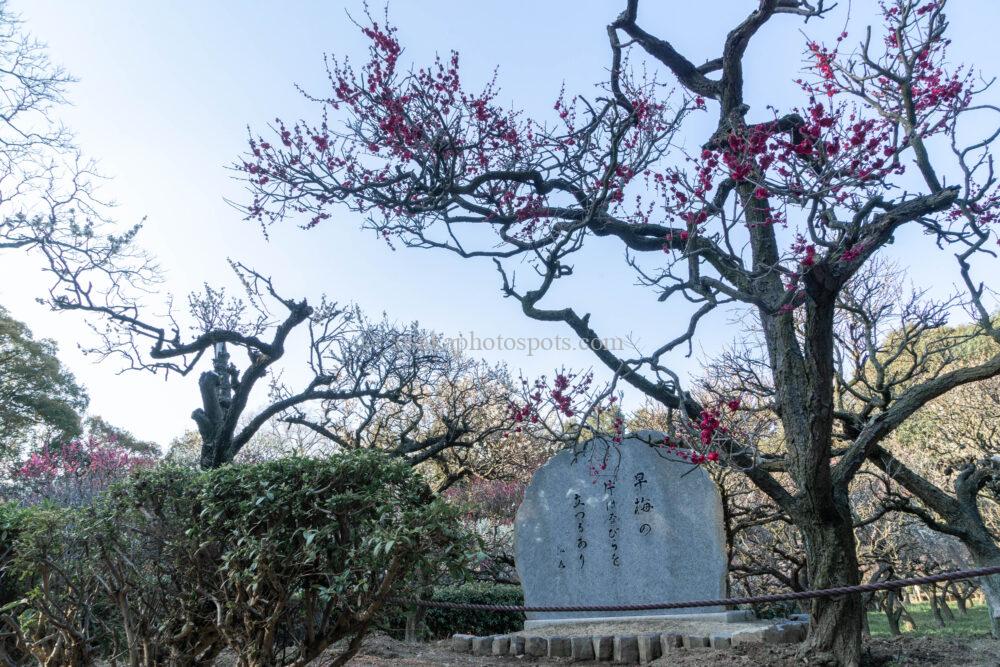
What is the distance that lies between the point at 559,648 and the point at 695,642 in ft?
4.25

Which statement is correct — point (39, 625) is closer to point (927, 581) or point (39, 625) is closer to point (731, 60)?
point (927, 581)

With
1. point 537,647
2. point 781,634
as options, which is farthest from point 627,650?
point 781,634

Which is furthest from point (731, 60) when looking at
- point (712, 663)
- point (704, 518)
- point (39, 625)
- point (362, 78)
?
point (39, 625)

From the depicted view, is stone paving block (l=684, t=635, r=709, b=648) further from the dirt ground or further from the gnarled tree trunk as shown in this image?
the gnarled tree trunk

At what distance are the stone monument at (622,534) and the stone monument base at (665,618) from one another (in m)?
0.01

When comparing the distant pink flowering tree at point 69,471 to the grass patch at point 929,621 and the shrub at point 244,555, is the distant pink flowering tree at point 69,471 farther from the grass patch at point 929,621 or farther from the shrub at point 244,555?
the grass patch at point 929,621

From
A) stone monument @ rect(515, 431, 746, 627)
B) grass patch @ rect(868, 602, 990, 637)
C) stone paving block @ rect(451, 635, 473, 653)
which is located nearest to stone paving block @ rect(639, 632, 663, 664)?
stone monument @ rect(515, 431, 746, 627)

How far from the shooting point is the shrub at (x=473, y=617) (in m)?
9.05

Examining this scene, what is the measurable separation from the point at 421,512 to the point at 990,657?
490 centimetres

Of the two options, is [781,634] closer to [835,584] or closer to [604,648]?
[835,584]

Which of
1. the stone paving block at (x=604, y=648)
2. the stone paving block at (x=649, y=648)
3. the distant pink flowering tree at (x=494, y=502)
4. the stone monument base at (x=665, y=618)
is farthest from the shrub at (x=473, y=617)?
the stone paving block at (x=649, y=648)

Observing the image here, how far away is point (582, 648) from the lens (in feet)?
20.4

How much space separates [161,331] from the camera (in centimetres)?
823

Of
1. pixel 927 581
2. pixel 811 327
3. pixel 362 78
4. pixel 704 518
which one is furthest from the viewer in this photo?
pixel 704 518
